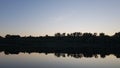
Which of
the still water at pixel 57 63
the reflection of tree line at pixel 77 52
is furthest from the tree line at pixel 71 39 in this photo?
the still water at pixel 57 63

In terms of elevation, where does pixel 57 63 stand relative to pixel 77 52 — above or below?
below

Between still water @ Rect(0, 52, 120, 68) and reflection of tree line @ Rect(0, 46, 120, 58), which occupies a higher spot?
reflection of tree line @ Rect(0, 46, 120, 58)

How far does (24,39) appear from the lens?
404 ft

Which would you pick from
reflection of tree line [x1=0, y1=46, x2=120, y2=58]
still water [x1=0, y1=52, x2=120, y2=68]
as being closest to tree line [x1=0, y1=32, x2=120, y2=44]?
reflection of tree line [x1=0, y1=46, x2=120, y2=58]

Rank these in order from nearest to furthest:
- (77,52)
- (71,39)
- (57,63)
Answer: (57,63) → (77,52) → (71,39)

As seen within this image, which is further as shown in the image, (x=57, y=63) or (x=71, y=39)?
(x=71, y=39)

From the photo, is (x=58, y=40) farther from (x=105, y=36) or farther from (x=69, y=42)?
(x=105, y=36)

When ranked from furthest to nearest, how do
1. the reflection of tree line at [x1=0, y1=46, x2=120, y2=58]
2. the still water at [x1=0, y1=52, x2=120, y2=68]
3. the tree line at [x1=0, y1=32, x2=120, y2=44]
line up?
the tree line at [x1=0, y1=32, x2=120, y2=44], the reflection of tree line at [x1=0, y1=46, x2=120, y2=58], the still water at [x1=0, y1=52, x2=120, y2=68]

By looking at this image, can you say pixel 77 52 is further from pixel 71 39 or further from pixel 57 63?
pixel 71 39

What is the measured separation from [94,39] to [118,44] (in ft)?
43.2

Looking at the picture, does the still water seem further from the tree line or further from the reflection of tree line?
the tree line

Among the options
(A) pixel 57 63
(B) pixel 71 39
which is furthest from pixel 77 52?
(B) pixel 71 39

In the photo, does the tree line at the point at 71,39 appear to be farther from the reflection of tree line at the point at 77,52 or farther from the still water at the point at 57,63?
the still water at the point at 57,63

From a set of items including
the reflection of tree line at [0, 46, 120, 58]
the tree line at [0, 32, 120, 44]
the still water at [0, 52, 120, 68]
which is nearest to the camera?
the still water at [0, 52, 120, 68]
